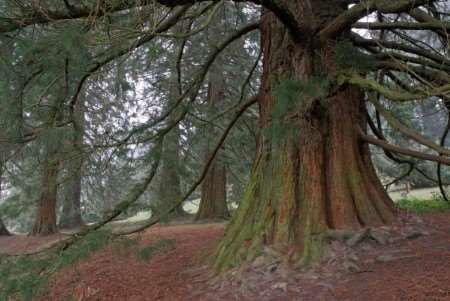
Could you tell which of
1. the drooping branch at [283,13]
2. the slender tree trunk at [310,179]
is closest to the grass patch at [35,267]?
the slender tree trunk at [310,179]

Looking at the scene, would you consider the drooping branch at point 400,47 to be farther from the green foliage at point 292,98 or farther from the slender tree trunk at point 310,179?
the green foliage at point 292,98

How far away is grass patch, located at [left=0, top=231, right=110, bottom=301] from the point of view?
401 centimetres

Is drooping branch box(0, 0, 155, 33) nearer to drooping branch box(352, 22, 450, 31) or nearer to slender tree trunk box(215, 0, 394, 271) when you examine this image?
slender tree trunk box(215, 0, 394, 271)

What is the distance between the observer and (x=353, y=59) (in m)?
4.30

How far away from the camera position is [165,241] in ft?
15.5

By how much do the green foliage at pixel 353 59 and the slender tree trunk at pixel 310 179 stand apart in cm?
41

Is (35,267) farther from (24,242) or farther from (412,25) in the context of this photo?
(24,242)

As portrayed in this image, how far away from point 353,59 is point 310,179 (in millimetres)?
1408

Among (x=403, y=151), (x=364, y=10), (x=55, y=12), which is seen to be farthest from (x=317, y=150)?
Result: (x=55, y=12)

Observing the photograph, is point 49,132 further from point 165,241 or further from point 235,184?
point 235,184

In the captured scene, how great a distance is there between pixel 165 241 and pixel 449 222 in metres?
3.60

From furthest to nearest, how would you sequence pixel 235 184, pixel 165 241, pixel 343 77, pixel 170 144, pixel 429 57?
pixel 235 184
pixel 170 144
pixel 429 57
pixel 165 241
pixel 343 77

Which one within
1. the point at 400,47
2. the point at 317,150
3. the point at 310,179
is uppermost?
the point at 400,47

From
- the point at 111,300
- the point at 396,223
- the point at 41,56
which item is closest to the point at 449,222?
the point at 396,223
